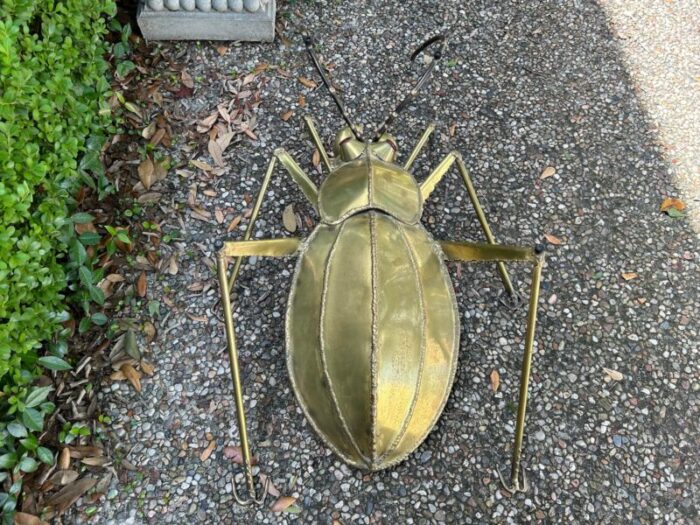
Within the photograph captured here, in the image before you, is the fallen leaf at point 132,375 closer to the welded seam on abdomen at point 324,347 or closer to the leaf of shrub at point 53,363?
the leaf of shrub at point 53,363

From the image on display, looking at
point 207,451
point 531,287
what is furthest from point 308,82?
point 207,451

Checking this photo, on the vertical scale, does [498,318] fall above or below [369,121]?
below

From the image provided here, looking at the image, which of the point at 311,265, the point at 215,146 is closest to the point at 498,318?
the point at 311,265

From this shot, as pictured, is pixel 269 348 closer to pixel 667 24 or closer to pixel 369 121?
pixel 369 121

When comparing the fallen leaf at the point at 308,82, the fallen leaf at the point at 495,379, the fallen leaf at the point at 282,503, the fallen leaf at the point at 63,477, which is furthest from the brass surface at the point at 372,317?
the fallen leaf at the point at 308,82

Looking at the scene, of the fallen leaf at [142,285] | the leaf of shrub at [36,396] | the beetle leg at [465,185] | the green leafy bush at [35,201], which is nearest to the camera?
the green leafy bush at [35,201]
